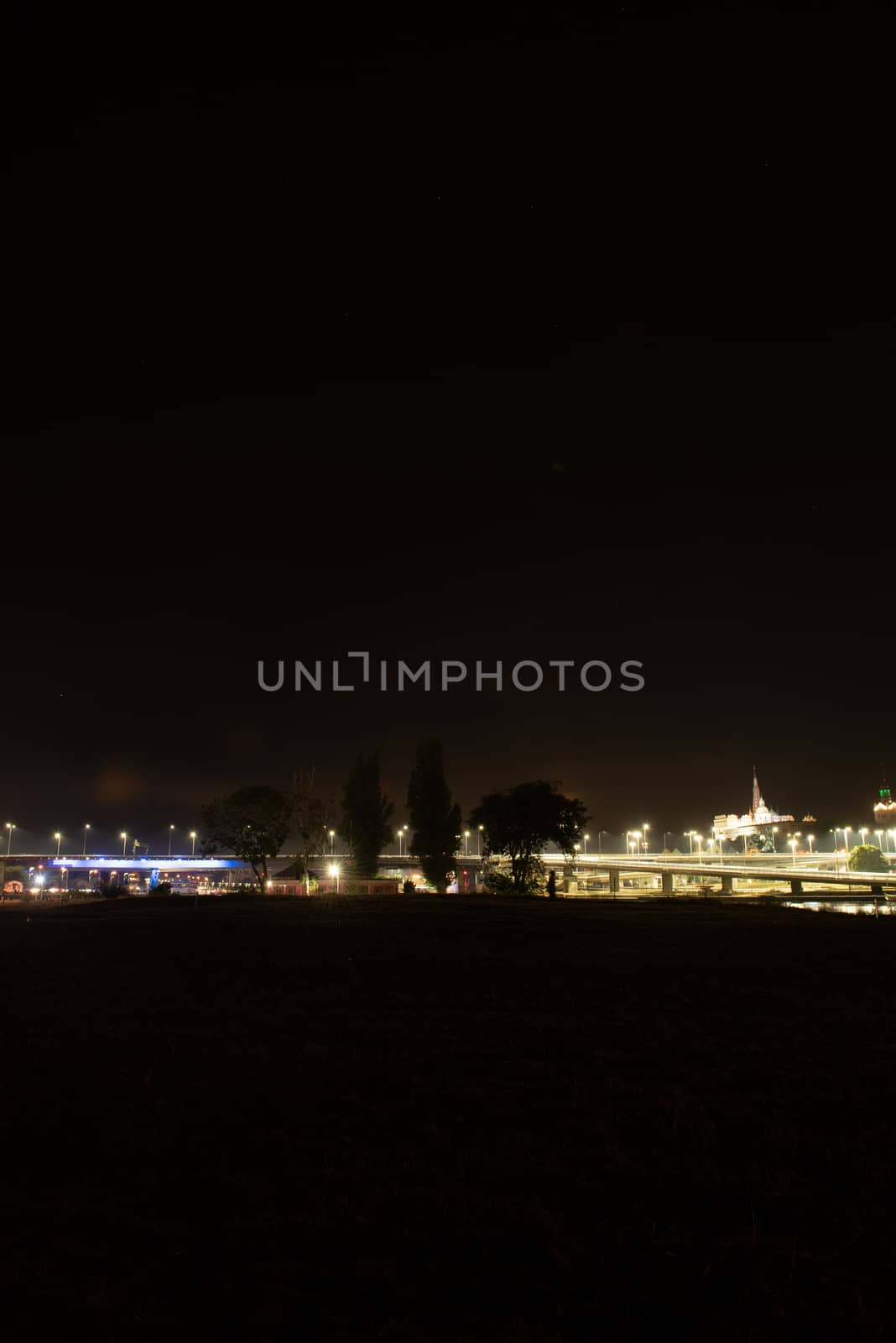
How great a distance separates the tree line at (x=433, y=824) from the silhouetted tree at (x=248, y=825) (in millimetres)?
68

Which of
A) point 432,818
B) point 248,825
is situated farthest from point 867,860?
point 248,825

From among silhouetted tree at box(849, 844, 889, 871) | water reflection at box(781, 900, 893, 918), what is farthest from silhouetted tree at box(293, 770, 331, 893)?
silhouetted tree at box(849, 844, 889, 871)

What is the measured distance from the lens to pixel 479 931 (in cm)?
2752

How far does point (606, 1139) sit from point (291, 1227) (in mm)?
2975

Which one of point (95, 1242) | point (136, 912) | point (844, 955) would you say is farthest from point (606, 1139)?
point (136, 912)

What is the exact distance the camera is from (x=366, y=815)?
84625 millimetres

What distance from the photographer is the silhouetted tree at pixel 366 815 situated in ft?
275

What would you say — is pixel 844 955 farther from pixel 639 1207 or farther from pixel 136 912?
pixel 136 912

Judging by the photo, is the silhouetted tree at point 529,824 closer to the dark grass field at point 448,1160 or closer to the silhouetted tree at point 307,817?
the silhouetted tree at point 307,817

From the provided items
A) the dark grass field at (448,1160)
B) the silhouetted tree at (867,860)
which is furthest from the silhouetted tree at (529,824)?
the silhouetted tree at (867,860)

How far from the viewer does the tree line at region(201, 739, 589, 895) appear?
59.8m

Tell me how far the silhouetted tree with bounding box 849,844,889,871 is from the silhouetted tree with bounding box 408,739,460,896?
107425mm

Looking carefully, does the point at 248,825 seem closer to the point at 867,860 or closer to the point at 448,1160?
the point at 448,1160

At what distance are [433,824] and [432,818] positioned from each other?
2.01 feet
